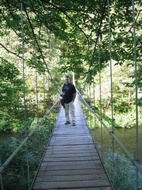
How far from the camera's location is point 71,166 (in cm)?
250

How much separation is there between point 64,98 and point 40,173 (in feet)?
6.90

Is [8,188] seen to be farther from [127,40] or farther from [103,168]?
[127,40]

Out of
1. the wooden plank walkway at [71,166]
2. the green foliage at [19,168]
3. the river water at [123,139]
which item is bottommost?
the river water at [123,139]

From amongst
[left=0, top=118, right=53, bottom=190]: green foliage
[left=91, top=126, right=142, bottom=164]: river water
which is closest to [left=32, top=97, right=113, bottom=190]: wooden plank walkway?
[left=0, top=118, right=53, bottom=190]: green foliage

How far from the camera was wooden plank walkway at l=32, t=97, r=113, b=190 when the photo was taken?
80.6 inches

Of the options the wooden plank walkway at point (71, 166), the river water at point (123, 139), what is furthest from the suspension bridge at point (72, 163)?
the river water at point (123, 139)

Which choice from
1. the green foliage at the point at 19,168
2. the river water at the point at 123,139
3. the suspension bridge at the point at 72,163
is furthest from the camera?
the river water at the point at 123,139

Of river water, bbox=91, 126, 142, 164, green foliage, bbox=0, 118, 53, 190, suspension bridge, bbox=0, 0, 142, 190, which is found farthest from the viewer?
river water, bbox=91, 126, 142, 164

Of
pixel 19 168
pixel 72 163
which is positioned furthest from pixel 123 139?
pixel 72 163

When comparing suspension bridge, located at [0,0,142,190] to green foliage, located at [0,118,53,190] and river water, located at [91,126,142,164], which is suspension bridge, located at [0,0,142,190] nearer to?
green foliage, located at [0,118,53,190]

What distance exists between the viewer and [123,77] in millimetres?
9352

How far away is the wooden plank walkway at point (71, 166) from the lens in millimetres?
2048

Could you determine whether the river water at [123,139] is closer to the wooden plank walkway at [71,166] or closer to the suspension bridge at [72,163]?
the wooden plank walkway at [71,166]

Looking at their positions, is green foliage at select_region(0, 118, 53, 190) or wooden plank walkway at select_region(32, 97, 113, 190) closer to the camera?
wooden plank walkway at select_region(32, 97, 113, 190)
